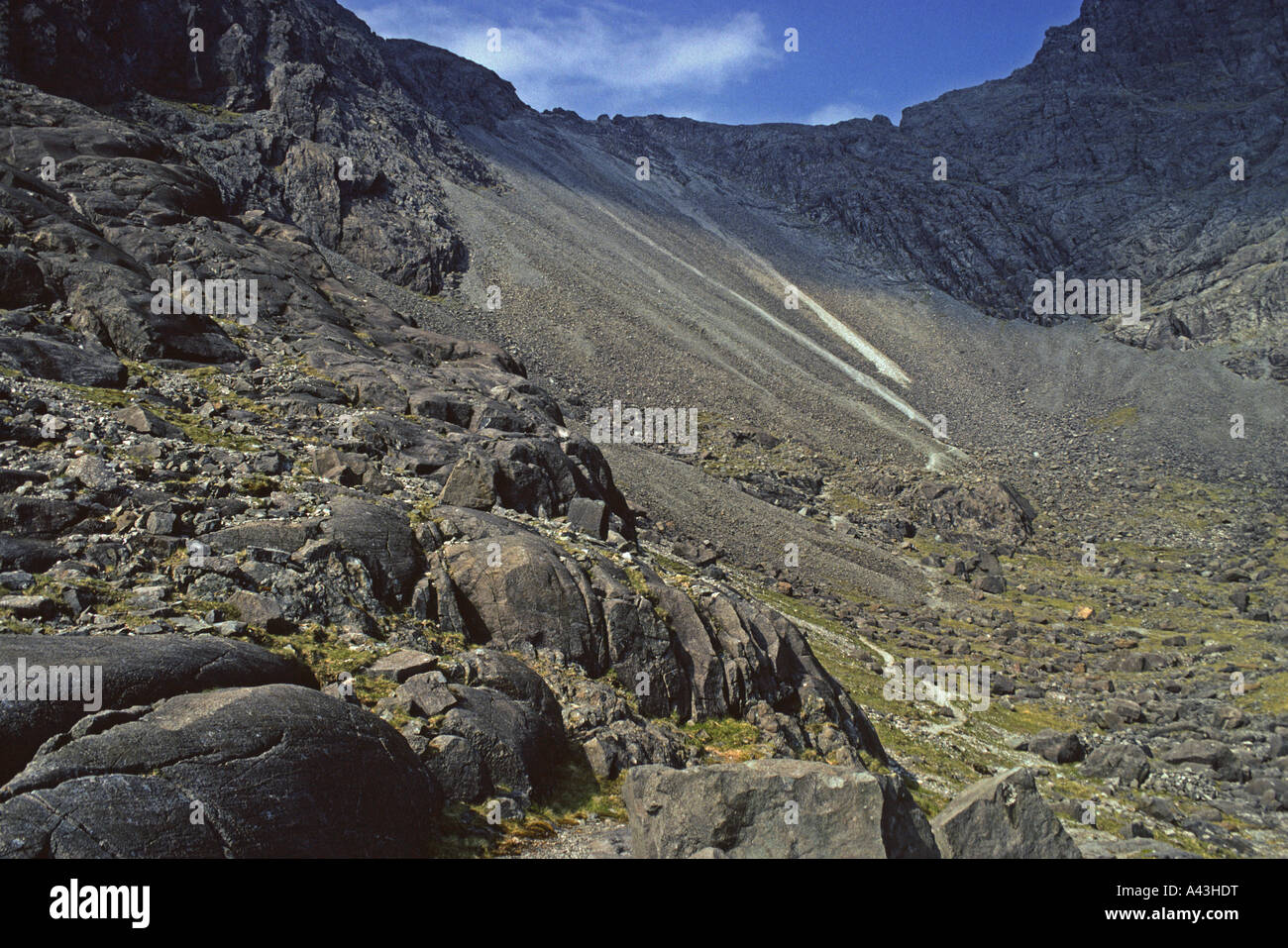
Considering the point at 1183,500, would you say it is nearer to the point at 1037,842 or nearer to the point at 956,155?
the point at 1037,842

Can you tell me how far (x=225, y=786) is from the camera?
10.5 metres

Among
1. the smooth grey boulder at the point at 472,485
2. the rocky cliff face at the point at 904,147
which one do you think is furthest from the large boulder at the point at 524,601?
the rocky cliff face at the point at 904,147

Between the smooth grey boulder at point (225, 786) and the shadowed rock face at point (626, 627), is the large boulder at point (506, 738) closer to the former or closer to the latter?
the smooth grey boulder at point (225, 786)

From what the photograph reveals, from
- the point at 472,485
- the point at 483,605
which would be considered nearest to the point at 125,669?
the point at 483,605

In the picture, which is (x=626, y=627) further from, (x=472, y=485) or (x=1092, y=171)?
(x=1092, y=171)

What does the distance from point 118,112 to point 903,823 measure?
99205mm

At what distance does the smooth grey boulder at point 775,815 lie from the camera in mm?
12336

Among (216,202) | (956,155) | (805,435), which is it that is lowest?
(805,435)

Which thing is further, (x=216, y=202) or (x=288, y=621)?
(x=216, y=202)

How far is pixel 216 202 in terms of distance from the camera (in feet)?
191

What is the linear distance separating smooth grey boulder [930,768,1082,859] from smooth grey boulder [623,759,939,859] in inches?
78.5

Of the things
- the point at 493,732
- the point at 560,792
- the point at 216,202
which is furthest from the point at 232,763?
the point at 216,202
